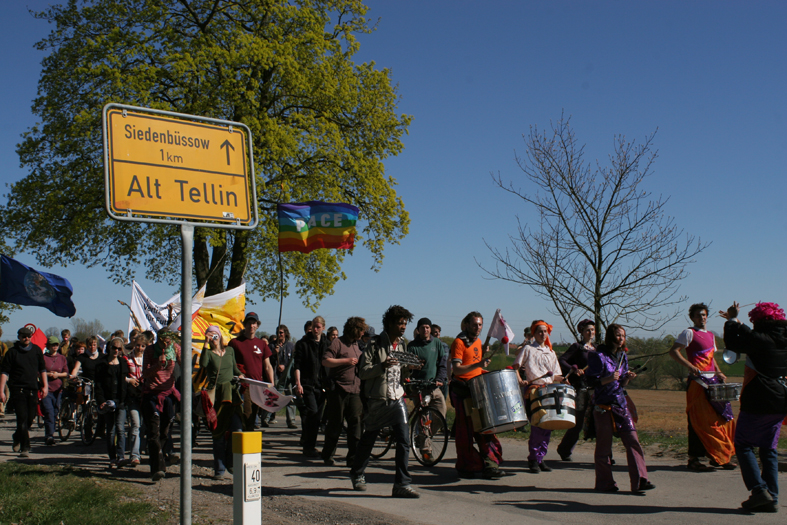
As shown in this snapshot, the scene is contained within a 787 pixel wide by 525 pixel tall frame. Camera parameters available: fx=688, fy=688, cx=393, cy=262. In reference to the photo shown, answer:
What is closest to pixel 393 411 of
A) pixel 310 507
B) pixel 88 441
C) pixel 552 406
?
pixel 310 507

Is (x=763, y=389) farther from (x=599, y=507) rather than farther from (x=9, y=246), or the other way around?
(x=9, y=246)

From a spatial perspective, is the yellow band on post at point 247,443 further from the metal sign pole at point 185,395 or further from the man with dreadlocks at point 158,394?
the man with dreadlocks at point 158,394

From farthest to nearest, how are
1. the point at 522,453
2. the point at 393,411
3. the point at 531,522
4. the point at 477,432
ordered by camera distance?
1. the point at 522,453
2. the point at 477,432
3. the point at 393,411
4. the point at 531,522

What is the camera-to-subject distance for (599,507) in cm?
657

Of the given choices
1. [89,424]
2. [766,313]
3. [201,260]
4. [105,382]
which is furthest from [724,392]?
[201,260]

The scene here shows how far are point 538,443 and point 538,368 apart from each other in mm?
928

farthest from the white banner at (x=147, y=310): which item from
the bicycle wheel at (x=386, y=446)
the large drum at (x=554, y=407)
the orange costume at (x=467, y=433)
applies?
the large drum at (x=554, y=407)

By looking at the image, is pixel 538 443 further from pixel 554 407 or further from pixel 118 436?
pixel 118 436

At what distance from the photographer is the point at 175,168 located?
4176 millimetres

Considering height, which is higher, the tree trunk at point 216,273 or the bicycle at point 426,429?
the tree trunk at point 216,273

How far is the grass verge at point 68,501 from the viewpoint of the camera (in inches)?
237

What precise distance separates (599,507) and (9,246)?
37.3 metres

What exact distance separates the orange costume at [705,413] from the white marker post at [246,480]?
241 inches

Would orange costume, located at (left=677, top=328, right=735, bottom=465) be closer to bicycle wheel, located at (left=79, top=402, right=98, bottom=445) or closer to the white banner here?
bicycle wheel, located at (left=79, top=402, right=98, bottom=445)
